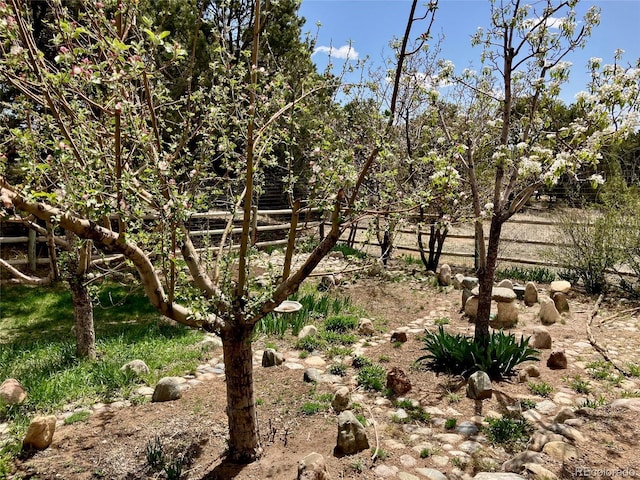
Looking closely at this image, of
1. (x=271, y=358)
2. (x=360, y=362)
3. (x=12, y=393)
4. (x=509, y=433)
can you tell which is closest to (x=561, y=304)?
(x=360, y=362)

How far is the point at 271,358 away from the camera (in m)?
4.42

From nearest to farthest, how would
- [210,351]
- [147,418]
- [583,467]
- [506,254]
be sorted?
[583,467]
[147,418]
[210,351]
[506,254]

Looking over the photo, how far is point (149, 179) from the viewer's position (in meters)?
2.11

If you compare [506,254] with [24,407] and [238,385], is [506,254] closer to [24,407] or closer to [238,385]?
[238,385]

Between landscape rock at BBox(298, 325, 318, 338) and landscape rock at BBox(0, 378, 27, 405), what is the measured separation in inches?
111

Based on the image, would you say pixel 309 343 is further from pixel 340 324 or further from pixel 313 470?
pixel 313 470

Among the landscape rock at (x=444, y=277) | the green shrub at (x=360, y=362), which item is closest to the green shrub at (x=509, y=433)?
the green shrub at (x=360, y=362)

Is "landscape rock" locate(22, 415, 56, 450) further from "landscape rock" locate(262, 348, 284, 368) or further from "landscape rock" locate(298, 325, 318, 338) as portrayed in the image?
"landscape rock" locate(298, 325, 318, 338)

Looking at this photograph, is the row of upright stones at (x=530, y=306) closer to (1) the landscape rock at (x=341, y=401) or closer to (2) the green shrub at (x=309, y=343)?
(2) the green shrub at (x=309, y=343)

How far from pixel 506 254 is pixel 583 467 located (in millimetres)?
7340

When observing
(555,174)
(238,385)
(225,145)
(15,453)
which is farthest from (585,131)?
(15,453)

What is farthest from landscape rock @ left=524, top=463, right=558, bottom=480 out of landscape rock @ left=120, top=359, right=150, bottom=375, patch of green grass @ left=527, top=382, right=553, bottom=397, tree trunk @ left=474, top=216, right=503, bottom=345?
landscape rock @ left=120, top=359, right=150, bottom=375

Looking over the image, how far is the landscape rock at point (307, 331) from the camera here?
17.0 ft

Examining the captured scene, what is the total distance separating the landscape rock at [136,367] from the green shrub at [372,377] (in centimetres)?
208
